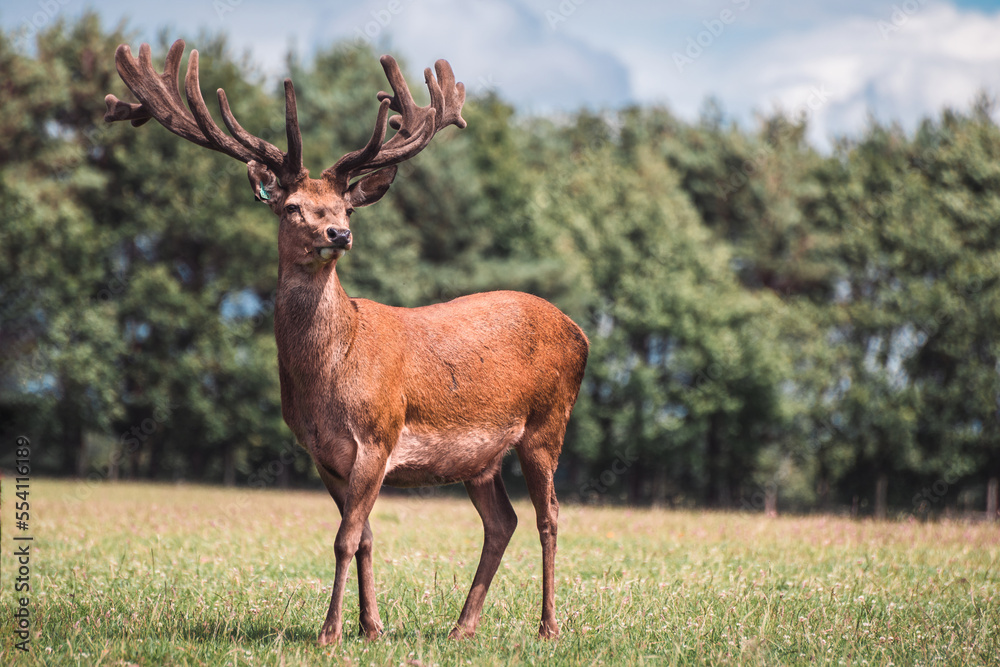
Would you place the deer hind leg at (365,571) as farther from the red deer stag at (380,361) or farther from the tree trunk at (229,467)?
the tree trunk at (229,467)

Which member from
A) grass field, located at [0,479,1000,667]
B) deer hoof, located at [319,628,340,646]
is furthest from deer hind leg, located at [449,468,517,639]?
deer hoof, located at [319,628,340,646]

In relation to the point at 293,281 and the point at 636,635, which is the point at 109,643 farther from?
the point at 636,635

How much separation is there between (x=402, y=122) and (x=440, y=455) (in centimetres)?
236

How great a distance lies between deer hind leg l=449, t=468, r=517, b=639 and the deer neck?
148 centimetres

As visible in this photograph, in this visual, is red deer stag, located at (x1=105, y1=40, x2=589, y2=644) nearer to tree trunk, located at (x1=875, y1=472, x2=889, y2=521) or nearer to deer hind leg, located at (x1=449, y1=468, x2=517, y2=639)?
deer hind leg, located at (x1=449, y1=468, x2=517, y2=639)

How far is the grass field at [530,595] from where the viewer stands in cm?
554

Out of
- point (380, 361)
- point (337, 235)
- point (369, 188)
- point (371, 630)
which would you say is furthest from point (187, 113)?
point (371, 630)

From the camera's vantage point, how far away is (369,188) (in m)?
6.09

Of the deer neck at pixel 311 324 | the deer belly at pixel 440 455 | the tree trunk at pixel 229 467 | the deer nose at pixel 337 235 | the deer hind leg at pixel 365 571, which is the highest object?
the deer nose at pixel 337 235

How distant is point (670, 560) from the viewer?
9562mm

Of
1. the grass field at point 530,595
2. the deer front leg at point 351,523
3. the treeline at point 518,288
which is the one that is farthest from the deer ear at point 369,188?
the treeline at point 518,288

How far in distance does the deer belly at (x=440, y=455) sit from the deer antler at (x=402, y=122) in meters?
1.71

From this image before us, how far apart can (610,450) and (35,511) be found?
21600 millimetres
